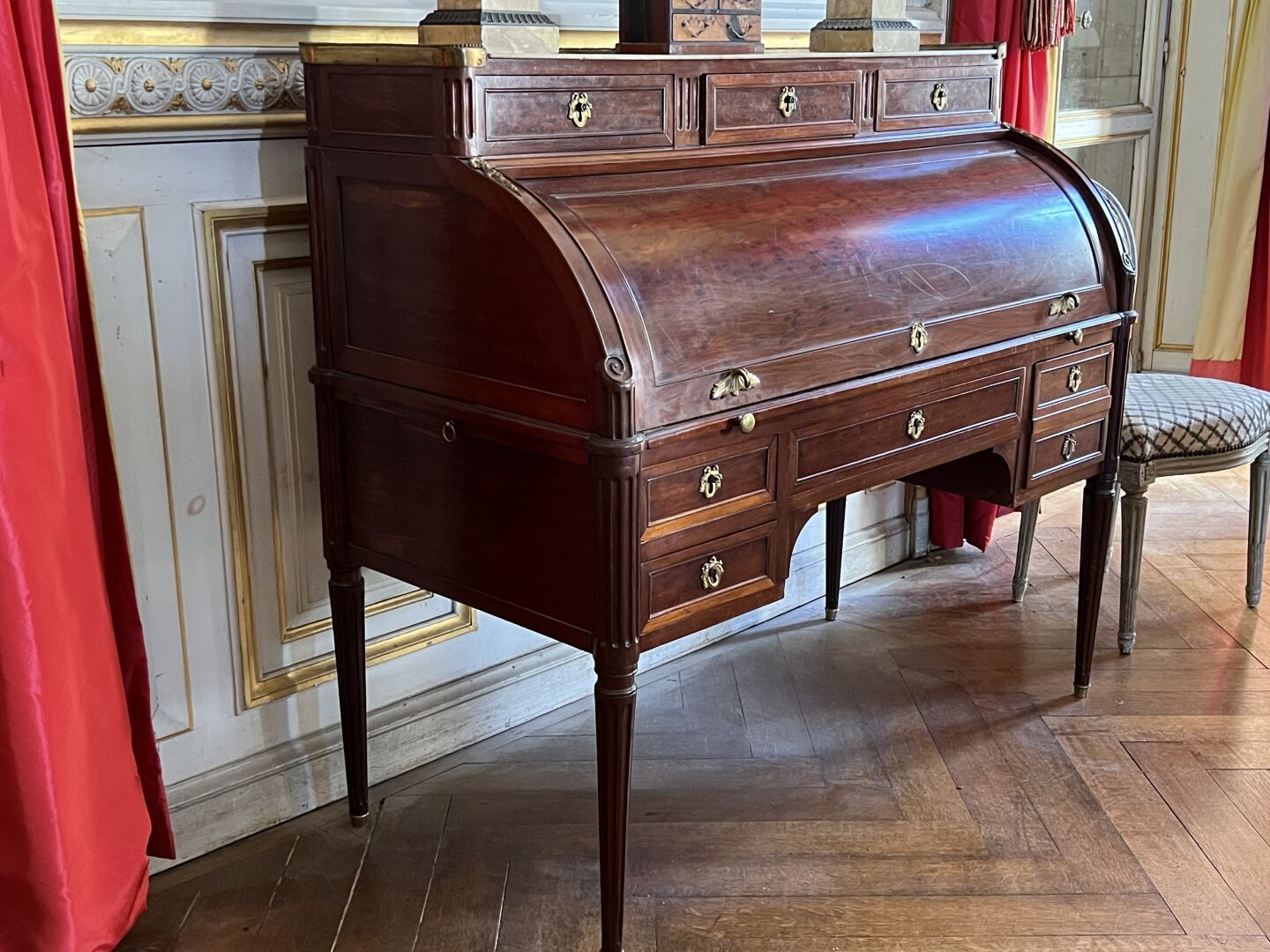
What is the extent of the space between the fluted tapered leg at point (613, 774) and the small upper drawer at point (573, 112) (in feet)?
2.38

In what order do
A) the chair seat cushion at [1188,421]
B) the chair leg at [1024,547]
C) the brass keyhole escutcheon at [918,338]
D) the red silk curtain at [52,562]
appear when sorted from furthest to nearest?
the chair leg at [1024,547] → the chair seat cushion at [1188,421] → the brass keyhole escutcheon at [918,338] → the red silk curtain at [52,562]

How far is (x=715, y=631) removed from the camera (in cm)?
313

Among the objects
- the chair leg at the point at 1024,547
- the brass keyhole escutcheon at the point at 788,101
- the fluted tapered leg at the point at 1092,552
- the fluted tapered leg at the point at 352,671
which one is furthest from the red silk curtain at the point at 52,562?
the chair leg at the point at 1024,547

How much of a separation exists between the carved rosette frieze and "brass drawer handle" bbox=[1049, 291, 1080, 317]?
1.35 m

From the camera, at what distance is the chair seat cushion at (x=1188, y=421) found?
2.88 meters

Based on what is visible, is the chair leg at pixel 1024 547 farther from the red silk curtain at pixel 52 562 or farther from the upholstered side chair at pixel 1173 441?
the red silk curtain at pixel 52 562

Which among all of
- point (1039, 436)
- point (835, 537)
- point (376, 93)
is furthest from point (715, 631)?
point (376, 93)

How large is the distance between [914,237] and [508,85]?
756 millimetres

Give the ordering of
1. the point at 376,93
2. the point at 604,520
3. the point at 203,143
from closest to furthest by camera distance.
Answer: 1. the point at 604,520
2. the point at 376,93
3. the point at 203,143

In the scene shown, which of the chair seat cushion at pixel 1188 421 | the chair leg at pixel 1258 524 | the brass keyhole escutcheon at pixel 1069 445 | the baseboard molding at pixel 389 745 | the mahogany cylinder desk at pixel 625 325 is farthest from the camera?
the chair leg at pixel 1258 524

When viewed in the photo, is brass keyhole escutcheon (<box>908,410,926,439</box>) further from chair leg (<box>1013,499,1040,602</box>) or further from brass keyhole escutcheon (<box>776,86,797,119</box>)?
chair leg (<box>1013,499,1040,602</box>)

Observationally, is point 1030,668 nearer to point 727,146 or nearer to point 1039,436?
point 1039,436

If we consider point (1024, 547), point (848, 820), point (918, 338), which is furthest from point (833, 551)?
point (918, 338)

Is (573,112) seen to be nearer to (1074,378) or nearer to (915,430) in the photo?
(915,430)
